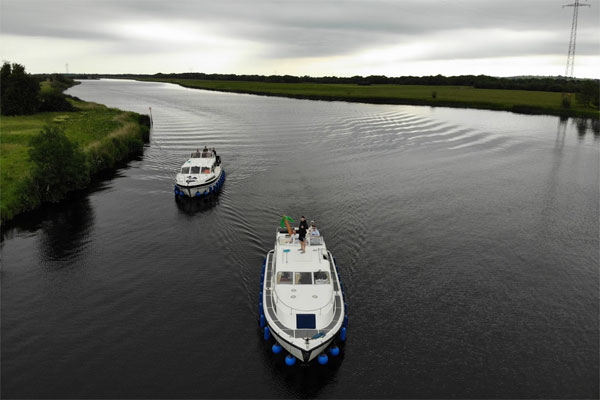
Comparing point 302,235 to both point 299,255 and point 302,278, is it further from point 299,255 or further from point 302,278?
point 302,278

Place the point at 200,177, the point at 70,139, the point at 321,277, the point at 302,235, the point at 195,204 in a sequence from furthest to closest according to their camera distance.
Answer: the point at 70,139 < the point at 200,177 < the point at 195,204 < the point at 302,235 < the point at 321,277

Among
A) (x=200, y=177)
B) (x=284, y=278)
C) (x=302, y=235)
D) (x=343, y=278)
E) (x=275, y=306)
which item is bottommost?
(x=343, y=278)

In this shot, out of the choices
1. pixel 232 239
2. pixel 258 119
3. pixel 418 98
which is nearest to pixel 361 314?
pixel 232 239

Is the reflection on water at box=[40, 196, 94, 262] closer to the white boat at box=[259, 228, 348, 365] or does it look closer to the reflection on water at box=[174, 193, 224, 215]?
the reflection on water at box=[174, 193, 224, 215]

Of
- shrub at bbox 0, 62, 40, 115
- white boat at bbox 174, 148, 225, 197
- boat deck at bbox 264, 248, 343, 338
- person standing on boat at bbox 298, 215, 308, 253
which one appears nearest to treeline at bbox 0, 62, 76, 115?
shrub at bbox 0, 62, 40, 115

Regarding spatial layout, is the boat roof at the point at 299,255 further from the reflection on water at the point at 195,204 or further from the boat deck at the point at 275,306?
the reflection on water at the point at 195,204

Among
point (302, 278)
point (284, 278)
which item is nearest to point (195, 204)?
point (284, 278)
